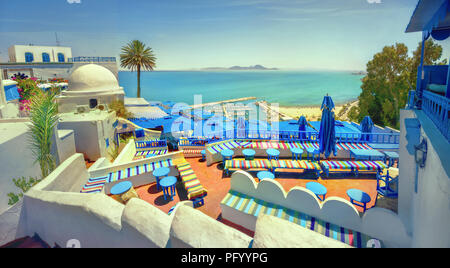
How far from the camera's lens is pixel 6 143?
6.30 m

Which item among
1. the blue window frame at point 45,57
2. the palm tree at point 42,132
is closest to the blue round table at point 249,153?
the palm tree at point 42,132

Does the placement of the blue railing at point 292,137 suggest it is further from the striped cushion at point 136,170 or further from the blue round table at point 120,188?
the blue round table at point 120,188

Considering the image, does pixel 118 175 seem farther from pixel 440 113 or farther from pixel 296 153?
pixel 440 113

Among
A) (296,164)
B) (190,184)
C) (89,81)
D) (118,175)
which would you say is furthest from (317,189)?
(89,81)

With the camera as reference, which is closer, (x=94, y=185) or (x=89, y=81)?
(x=94, y=185)

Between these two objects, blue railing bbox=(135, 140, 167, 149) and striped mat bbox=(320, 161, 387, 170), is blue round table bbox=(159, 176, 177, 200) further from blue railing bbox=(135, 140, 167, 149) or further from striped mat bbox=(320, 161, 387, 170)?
striped mat bbox=(320, 161, 387, 170)

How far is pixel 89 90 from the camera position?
18156 mm

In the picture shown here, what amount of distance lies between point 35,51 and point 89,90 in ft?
107

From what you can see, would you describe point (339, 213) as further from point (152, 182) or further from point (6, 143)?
point (6, 143)

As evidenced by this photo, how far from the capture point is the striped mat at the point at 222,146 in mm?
11841

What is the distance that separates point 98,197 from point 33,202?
2536 mm

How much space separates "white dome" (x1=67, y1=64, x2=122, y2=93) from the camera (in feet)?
59.5

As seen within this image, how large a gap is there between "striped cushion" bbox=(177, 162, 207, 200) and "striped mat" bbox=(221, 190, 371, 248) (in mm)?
1314
